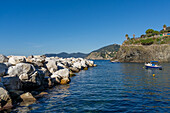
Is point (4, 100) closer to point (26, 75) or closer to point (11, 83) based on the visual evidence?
point (11, 83)

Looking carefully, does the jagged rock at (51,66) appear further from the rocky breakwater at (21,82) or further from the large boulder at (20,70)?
the large boulder at (20,70)

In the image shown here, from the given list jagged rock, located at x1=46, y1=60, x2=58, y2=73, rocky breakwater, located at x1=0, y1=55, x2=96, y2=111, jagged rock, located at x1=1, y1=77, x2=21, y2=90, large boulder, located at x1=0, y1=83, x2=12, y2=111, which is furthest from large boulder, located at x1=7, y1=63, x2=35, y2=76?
jagged rock, located at x1=46, y1=60, x2=58, y2=73

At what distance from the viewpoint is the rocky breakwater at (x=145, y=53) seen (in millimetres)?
111688

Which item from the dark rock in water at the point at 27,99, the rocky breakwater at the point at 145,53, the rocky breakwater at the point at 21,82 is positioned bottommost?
the dark rock in water at the point at 27,99

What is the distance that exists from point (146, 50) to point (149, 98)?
11606 centimetres

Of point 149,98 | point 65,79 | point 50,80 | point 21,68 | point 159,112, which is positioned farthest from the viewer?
point 65,79

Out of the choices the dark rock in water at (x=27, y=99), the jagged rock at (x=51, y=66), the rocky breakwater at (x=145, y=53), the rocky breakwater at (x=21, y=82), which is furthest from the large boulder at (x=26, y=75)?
the rocky breakwater at (x=145, y=53)

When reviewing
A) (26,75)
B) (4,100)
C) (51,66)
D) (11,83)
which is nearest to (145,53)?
(51,66)

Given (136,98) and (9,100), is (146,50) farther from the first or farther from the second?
(9,100)

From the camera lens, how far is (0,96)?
488 inches

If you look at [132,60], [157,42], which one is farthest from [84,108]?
[157,42]

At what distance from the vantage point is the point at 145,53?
12031 cm

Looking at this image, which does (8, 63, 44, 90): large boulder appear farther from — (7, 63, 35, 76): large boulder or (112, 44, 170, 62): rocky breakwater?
(112, 44, 170, 62): rocky breakwater

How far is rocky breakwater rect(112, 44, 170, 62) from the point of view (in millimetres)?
111688
